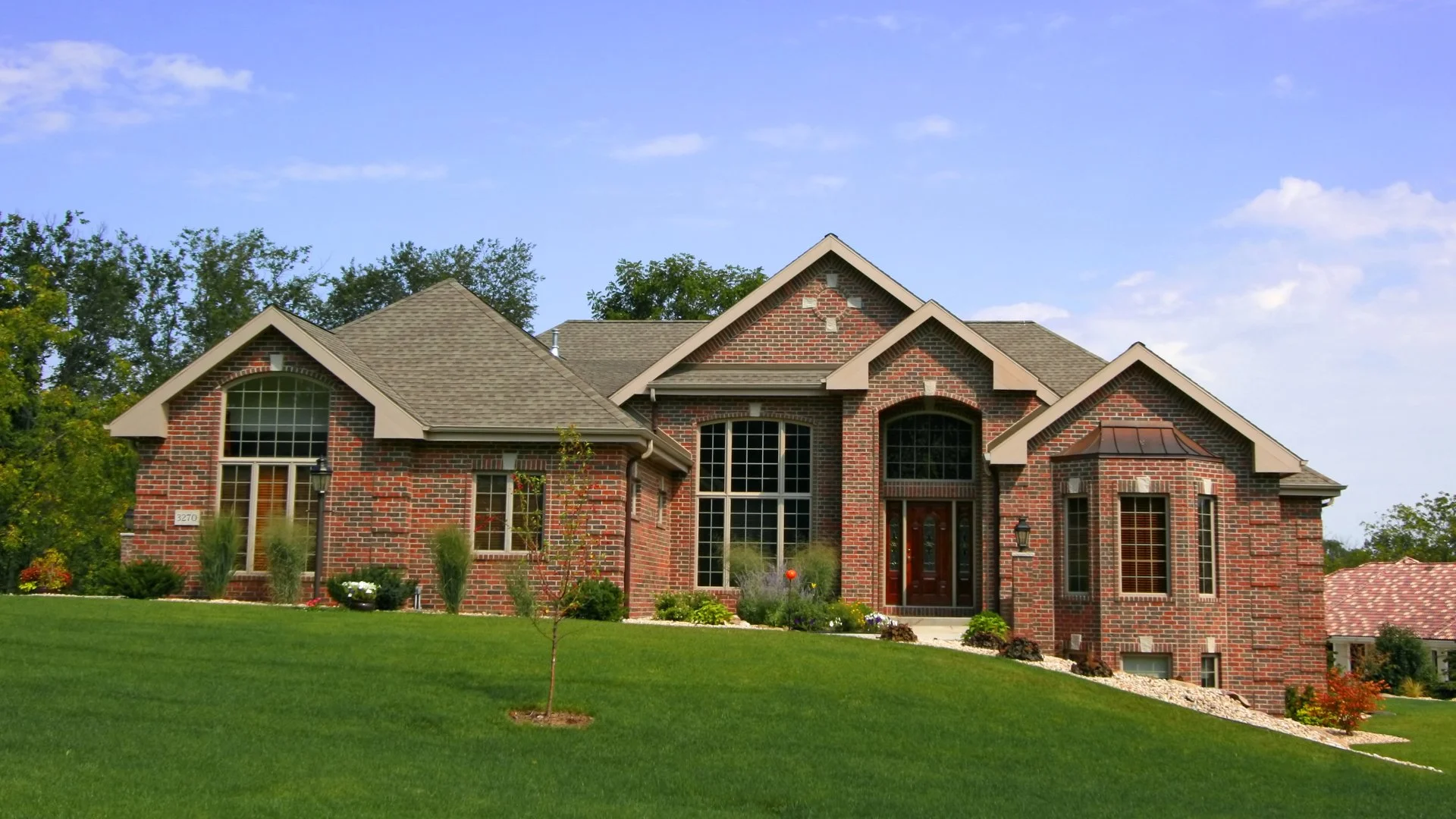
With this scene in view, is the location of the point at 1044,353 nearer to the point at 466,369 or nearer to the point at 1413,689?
the point at 466,369

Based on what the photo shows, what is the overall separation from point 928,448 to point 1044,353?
4661mm

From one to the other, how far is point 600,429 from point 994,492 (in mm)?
7185

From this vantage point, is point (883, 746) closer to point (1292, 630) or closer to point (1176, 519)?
point (1176, 519)

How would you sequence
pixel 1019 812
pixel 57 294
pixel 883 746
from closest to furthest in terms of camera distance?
pixel 1019 812 → pixel 883 746 → pixel 57 294

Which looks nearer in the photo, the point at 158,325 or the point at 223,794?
the point at 223,794

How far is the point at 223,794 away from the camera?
10852mm

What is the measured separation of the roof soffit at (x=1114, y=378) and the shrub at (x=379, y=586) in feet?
33.0

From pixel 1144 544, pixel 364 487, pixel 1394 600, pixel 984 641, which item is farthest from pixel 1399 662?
pixel 364 487

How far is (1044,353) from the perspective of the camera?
30.0 metres

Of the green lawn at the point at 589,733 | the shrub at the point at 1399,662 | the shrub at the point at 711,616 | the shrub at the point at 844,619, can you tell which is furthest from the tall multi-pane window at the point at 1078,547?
the shrub at the point at 1399,662

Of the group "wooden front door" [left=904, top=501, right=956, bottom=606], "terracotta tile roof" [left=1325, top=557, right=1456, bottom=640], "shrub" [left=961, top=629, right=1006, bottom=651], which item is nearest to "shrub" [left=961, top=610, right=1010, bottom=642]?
"shrub" [left=961, top=629, right=1006, bottom=651]

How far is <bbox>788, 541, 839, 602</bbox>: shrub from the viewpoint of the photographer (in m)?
25.0

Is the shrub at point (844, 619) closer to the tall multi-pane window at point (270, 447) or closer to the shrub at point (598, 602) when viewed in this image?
the shrub at point (598, 602)

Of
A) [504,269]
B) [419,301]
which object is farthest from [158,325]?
[419,301]
